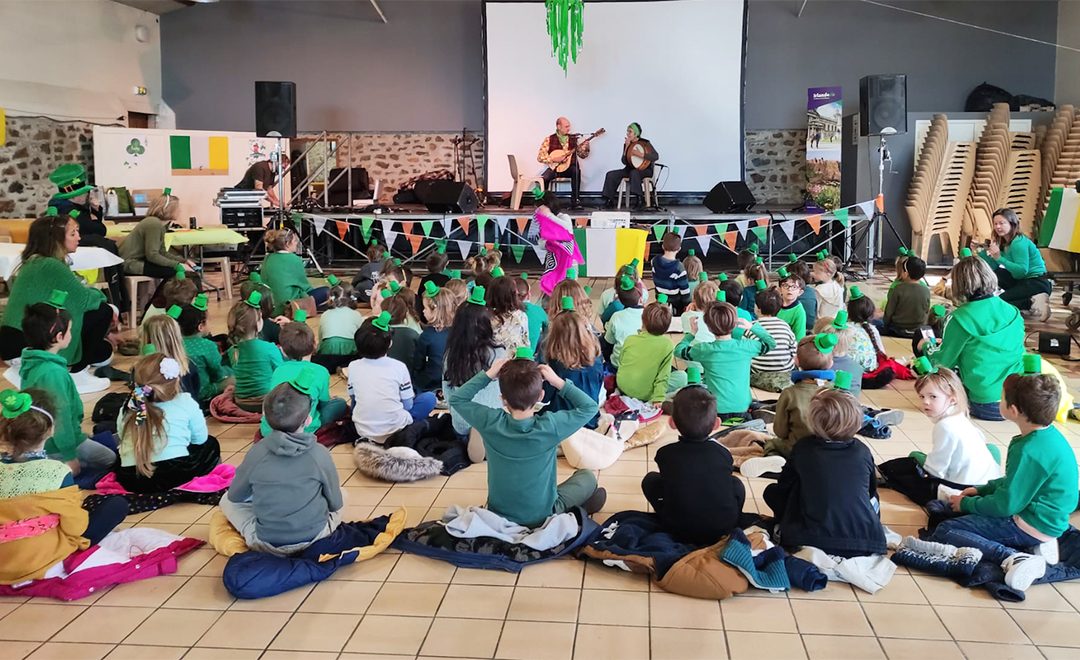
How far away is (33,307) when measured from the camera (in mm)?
4699

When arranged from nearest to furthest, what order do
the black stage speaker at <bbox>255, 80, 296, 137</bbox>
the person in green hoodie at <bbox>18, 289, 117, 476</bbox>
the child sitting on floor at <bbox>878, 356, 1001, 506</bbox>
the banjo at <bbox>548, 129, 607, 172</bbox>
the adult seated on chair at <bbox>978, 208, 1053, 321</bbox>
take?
1. the child sitting on floor at <bbox>878, 356, 1001, 506</bbox>
2. the person in green hoodie at <bbox>18, 289, 117, 476</bbox>
3. the adult seated on chair at <bbox>978, 208, 1053, 321</bbox>
4. the black stage speaker at <bbox>255, 80, 296, 137</bbox>
5. the banjo at <bbox>548, 129, 607, 172</bbox>

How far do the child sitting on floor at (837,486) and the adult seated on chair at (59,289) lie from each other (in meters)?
4.68

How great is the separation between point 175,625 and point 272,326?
3623 millimetres

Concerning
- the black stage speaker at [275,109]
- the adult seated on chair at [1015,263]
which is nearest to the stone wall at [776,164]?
the black stage speaker at [275,109]

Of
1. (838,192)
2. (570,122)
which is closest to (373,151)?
(570,122)

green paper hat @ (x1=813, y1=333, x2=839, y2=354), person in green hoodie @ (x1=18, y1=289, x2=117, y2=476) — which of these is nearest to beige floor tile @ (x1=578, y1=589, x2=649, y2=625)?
green paper hat @ (x1=813, y1=333, x2=839, y2=354)

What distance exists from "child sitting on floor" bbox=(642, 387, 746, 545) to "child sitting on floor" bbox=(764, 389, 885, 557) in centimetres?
25

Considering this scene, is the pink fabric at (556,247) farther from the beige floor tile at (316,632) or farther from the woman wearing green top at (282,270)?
the beige floor tile at (316,632)

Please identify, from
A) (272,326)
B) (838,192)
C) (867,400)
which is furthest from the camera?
(838,192)

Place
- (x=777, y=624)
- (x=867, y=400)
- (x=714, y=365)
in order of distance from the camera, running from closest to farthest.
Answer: (x=777, y=624)
(x=714, y=365)
(x=867, y=400)

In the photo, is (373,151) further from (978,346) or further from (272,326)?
(978,346)

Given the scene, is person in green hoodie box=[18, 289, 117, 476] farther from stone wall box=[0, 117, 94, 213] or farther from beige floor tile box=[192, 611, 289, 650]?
stone wall box=[0, 117, 94, 213]

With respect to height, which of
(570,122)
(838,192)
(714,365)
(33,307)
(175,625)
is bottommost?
(175,625)

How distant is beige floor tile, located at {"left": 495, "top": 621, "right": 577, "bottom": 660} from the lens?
9.62ft
